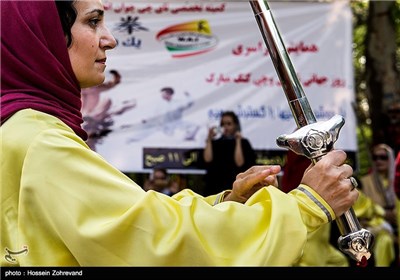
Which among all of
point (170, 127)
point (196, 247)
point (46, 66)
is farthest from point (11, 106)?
point (170, 127)

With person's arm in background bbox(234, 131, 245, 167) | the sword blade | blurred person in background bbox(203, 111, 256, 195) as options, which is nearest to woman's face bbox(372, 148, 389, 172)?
blurred person in background bbox(203, 111, 256, 195)

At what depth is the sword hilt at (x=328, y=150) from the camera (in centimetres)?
242

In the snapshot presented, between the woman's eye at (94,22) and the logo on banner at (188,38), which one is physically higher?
the woman's eye at (94,22)

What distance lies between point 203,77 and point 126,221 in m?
5.34

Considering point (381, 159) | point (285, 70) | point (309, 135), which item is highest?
point (285, 70)

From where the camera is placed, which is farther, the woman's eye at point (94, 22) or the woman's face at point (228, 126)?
the woman's face at point (228, 126)

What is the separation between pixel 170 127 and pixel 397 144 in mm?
2347

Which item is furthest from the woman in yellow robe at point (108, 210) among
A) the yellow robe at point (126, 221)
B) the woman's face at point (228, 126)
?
the woman's face at point (228, 126)

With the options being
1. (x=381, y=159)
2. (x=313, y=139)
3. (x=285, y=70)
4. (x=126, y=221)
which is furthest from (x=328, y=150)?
(x=381, y=159)

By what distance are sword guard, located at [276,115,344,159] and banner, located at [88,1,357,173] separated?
4709 millimetres

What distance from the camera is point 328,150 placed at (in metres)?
2.45

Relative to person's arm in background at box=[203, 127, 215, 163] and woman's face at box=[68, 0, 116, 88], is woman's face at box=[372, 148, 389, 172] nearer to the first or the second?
person's arm in background at box=[203, 127, 215, 163]

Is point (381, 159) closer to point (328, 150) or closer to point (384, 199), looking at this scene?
point (384, 199)

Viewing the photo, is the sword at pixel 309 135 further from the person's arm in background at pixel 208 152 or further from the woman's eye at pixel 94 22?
the person's arm in background at pixel 208 152
